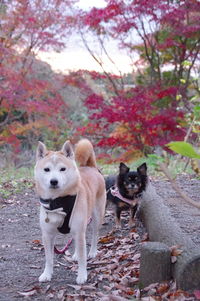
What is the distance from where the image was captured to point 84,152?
4.57 meters

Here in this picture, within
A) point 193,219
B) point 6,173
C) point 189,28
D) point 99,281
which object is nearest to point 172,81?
point 189,28

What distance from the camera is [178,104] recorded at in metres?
11.0

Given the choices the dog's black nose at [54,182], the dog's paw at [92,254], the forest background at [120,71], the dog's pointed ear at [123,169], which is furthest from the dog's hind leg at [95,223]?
the forest background at [120,71]

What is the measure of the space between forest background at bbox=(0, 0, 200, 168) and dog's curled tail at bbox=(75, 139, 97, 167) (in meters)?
4.60

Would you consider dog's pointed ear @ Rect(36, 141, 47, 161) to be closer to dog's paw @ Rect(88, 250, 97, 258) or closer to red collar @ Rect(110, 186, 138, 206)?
dog's paw @ Rect(88, 250, 97, 258)

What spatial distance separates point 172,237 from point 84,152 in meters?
1.35

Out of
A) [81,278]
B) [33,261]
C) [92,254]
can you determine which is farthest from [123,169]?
[81,278]

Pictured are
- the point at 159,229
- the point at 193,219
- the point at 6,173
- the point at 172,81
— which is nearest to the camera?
the point at 159,229

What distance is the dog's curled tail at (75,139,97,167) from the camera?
4531 mm

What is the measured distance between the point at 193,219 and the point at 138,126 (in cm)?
552

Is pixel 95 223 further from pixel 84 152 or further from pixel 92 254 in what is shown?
pixel 84 152

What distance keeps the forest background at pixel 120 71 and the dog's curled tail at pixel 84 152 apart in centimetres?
460

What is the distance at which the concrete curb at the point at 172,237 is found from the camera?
3055mm

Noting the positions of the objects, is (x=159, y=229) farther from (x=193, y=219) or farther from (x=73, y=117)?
(x=73, y=117)
